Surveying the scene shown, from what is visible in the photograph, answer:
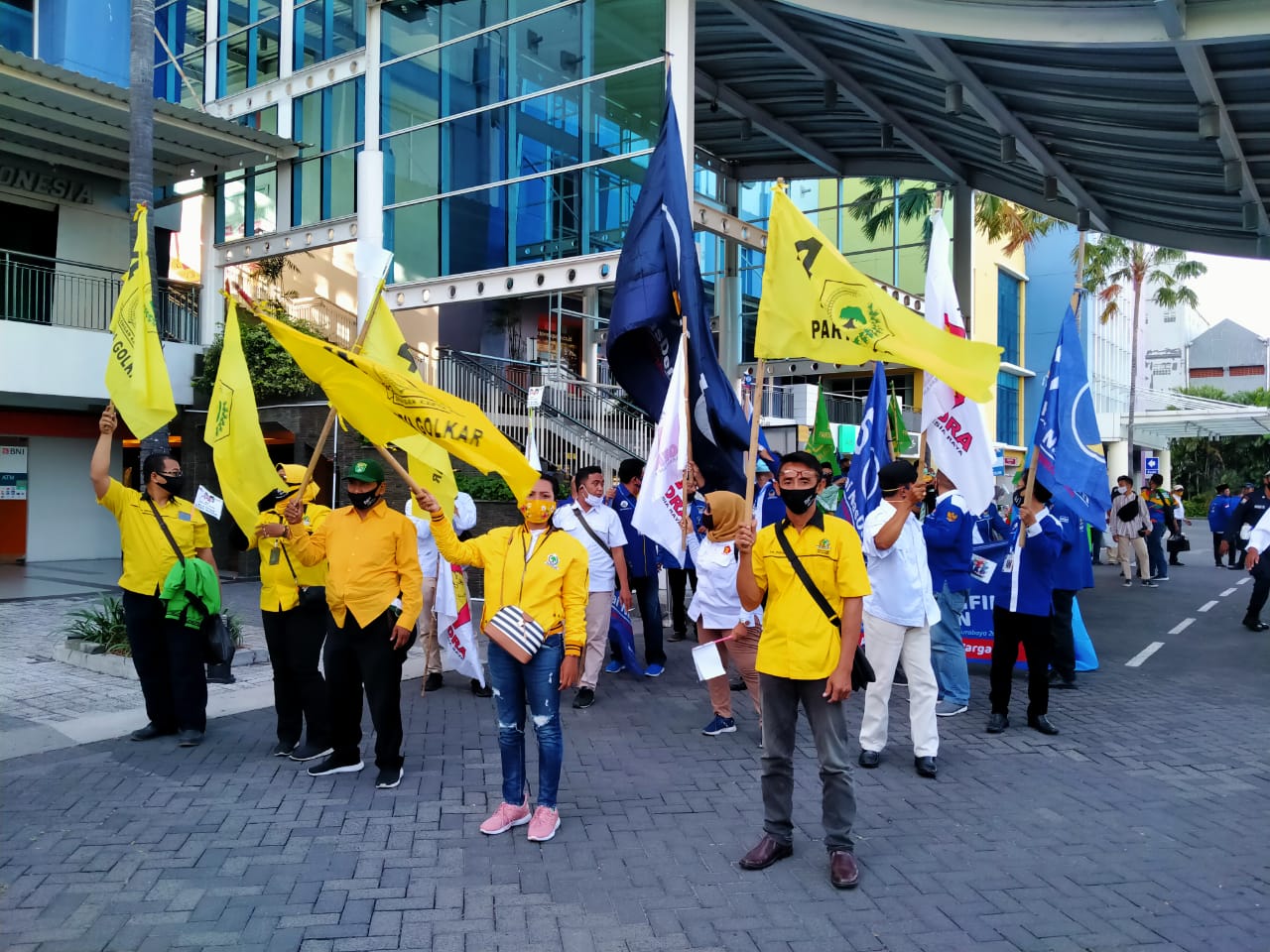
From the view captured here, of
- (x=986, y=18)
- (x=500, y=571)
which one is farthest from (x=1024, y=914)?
(x=986, y=18)

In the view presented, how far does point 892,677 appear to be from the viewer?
19.8 ft

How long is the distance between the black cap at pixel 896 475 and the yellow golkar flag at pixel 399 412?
6.83 ft

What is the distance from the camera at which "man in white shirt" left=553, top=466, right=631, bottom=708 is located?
302 inches

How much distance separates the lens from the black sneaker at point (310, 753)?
6078mm

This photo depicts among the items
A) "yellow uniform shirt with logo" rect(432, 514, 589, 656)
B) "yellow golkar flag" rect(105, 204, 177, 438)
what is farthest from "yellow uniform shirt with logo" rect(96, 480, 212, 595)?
"yellow uniform shirt with logo" rect(432, 514, 589, 656)

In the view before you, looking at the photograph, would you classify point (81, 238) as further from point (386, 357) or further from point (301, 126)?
point (386, 357)

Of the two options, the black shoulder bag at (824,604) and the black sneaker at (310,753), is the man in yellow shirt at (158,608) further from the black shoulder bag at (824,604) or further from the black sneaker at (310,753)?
the black shoulder bag at (824,604)

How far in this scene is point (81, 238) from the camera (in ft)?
61.8

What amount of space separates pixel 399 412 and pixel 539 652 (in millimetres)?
1500

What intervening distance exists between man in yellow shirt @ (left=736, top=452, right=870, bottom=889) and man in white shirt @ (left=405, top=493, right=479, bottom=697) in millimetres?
3766

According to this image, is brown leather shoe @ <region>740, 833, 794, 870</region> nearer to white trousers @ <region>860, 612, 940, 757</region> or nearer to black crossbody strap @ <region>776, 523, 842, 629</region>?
black crossbody strap @ <region>776, 523, 842, 629</region>

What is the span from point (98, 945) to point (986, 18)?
10935 millimetres

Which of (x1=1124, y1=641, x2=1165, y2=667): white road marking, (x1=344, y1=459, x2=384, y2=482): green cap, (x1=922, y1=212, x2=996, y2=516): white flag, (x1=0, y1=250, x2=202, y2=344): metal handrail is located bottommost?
(x1=1124, y1=641, x2=1165, y2=667): white road marking

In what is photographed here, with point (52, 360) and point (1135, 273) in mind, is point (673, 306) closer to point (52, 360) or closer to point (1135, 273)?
point (52, 360)
